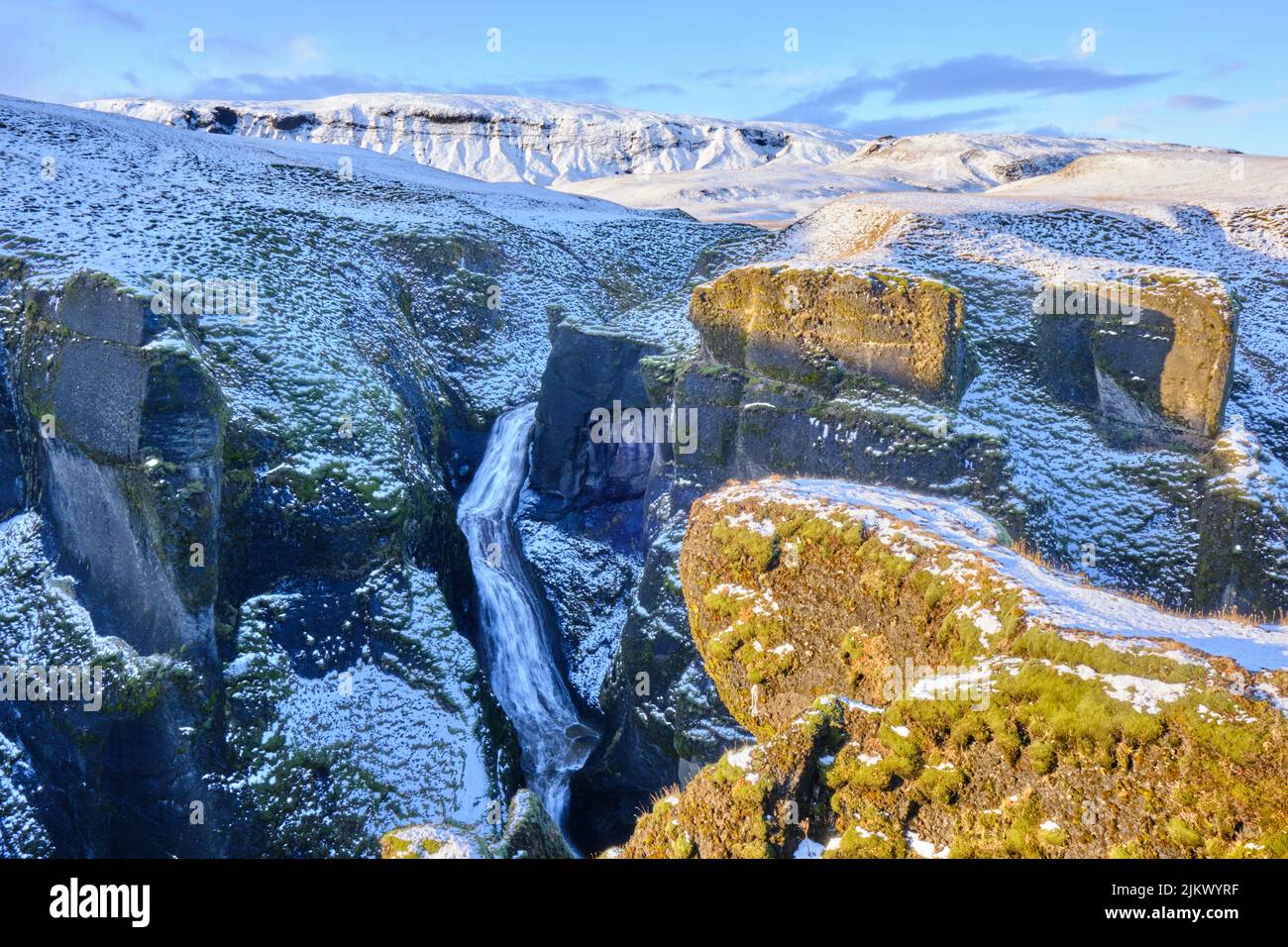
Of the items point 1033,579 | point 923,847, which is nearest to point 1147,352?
point 1033,579

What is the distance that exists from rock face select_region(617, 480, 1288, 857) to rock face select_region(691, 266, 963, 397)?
13.3 m

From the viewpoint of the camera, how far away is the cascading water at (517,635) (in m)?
28.9

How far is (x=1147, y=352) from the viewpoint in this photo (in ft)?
90.5

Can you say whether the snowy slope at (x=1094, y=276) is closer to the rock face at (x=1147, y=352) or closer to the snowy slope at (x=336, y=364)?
the rock face at (x=1147, y=352)

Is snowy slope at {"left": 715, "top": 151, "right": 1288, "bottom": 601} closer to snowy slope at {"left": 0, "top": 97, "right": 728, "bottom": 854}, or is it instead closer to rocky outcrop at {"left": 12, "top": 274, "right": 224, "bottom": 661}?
snowy slope at {"left": 0, "top": 97, "right": 728, "bottom": 854}

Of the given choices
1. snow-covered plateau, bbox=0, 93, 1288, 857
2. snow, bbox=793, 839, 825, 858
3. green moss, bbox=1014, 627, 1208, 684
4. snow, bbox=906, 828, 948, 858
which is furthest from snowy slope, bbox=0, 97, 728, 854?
green moss, bbox=1014, 627, 1208, 684

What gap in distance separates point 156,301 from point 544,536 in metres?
17.1

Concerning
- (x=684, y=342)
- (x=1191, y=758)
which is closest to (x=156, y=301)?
(x=684, y=342)

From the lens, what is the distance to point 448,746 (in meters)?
25.0

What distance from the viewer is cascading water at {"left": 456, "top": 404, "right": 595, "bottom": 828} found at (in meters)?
28.9

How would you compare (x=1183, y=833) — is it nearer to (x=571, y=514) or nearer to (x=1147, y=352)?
(x=1147, y=352)

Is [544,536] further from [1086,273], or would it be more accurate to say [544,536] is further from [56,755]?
[1086,273]

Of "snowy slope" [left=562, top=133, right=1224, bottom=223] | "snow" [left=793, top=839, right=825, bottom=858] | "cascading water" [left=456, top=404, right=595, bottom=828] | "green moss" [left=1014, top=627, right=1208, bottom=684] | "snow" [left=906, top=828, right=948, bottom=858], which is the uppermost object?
"snowy slope" [left=562, top=133, right=1224, bottom=223]
